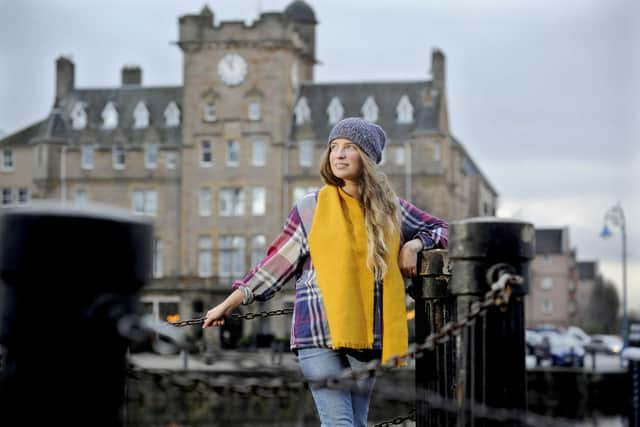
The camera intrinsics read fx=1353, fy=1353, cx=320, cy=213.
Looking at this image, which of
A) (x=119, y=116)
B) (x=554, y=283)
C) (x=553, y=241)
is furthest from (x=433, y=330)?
(x=553, y=241)

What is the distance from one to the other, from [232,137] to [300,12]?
12.9 m

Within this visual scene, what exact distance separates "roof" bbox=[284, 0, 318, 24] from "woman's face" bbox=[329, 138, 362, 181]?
8078cm

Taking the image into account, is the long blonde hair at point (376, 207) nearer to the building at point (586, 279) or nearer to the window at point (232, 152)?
the window at point (232, 152)

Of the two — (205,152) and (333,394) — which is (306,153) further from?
(333,394)

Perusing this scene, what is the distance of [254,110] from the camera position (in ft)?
255

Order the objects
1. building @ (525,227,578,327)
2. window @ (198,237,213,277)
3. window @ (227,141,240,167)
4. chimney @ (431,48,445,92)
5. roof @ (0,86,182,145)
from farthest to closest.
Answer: building @ (525,227,578,327)
roof @ (0,86,182,145)
chimney @ (431,48,445,92)
window @ (227,141,240,167)
window @ (198,237,213,277)

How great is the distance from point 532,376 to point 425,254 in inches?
1349

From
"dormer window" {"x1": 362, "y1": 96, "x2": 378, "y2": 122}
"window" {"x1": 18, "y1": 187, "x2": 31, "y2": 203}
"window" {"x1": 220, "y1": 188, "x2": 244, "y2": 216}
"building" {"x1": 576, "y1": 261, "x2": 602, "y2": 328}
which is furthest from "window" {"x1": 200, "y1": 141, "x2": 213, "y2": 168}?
"building" {"x1": 576, "y1": 261, "x2": 602, "y2": 328}

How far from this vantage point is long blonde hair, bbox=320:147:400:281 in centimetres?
556

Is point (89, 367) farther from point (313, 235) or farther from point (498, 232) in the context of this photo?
point (313, 235)

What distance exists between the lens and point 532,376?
3919 centimetres

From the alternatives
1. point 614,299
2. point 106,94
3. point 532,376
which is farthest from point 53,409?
point 614,299

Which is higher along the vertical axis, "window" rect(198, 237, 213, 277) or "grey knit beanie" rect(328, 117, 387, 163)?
"window" rect(198, 237, 213, 277)

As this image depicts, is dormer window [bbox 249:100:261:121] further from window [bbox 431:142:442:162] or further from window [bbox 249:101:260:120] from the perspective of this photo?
window [bbox 431:142:442:162]
